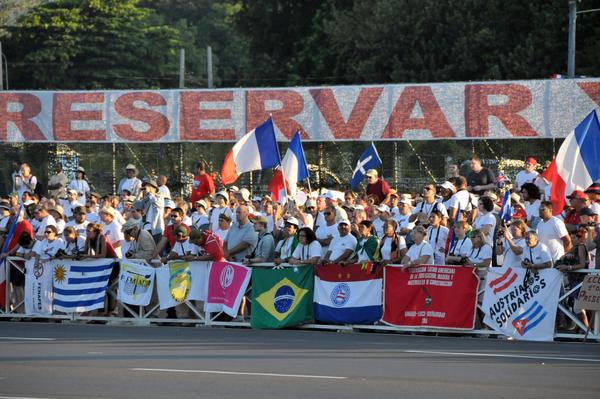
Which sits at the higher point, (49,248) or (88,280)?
(49,248)

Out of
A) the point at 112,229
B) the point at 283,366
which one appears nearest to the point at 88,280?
the point at 112,229

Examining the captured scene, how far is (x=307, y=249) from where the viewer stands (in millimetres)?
18688

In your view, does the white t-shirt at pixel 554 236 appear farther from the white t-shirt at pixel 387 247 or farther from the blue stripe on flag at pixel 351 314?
the blue stripe on flag at pixel 351 314

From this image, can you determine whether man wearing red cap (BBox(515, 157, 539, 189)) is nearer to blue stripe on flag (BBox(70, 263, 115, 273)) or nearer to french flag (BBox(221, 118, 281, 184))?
french flag (BBox(221, 118, 281, 184))

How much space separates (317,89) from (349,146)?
153 centimetres

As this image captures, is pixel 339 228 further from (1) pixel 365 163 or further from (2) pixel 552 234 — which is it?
(1) pixel 365 163

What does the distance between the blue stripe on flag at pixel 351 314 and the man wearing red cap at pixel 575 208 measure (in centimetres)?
301

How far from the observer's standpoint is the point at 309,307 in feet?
61.0

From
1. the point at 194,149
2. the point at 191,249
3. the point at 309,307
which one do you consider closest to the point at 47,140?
the point at 194,149

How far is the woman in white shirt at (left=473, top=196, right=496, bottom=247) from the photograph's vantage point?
1798cm

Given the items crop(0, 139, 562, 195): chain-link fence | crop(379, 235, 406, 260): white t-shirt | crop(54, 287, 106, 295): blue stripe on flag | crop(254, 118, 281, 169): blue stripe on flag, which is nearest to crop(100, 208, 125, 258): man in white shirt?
crop(54, 287, 106, 295): blue stripe on flag

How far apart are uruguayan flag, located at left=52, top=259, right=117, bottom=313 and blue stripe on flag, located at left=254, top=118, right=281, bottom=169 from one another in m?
3.55

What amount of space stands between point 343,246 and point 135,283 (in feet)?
11.5

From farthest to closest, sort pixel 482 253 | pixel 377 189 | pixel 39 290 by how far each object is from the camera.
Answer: pixel 377 189 < pixel 39 290 < pixel 482 253
